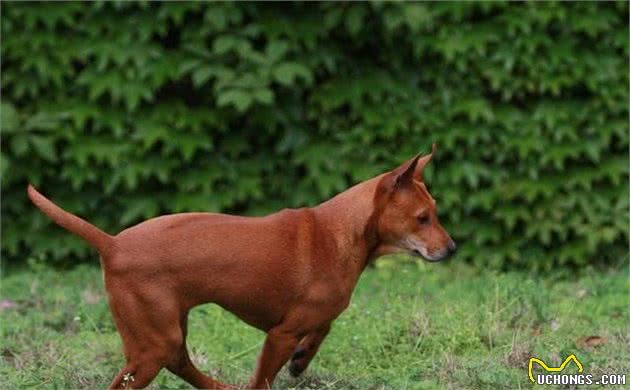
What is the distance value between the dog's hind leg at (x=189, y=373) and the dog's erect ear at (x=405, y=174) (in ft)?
3.63

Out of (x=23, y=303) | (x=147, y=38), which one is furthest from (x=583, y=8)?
(x=23, y=303)

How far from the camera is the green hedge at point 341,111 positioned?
909 cm

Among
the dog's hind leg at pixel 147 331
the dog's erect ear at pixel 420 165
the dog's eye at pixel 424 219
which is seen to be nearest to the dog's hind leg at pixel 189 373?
the dog's hind leg at pixel 147 331

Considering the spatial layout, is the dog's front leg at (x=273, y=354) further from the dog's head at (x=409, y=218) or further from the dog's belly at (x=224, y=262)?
the dog's head at (x=409, y=218)

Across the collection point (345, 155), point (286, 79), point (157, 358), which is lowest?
point (345, 155)

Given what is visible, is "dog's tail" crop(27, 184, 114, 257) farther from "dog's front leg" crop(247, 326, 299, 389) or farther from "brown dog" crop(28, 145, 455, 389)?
"dog's front leg" crop(247, 326, 299, 389)

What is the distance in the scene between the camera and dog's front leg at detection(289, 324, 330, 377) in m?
5.82

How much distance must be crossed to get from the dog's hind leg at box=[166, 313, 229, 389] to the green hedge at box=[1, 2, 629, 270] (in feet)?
11.3

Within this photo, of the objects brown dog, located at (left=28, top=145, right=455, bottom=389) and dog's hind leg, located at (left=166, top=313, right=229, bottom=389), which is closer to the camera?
brown dog, located at (left=28, top=145, right=455, bottom=389)

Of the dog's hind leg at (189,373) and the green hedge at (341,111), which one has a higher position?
the dog's hind leg at (189,373)

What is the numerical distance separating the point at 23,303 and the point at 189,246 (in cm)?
281

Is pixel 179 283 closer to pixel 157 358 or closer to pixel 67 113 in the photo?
pixel 157 358

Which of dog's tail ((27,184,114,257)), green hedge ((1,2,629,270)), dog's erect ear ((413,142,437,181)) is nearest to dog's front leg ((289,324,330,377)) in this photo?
dog's erect ear ((413,142,437,181))

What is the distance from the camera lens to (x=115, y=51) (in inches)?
358
